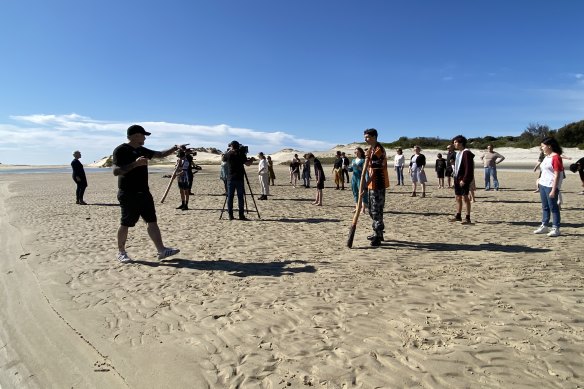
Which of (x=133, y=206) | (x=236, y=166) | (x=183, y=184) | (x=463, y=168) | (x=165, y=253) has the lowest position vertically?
(x=165, y=253)

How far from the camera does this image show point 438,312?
411cm

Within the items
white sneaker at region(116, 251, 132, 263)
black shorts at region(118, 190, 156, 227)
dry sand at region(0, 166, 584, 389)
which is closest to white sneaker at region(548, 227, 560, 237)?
dry sand at region(0, 166, 584, 389)

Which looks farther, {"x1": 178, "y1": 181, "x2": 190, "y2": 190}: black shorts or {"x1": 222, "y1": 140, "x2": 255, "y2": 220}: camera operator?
{"x1": 178, "y1": 181, "x2": 190, "y2": 190}: black shorts

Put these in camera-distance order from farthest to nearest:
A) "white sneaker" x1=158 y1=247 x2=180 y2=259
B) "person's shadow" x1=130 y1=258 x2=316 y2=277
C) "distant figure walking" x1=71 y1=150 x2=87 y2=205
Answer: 1. "distant figure walking" x1=71 y1=150 x2=87 y2=205
2. "white sneaker" x1=158 y1=247 x2=180 y2=259
3. "person's shadow" x1=130 y1=258 x2=316 y2=277

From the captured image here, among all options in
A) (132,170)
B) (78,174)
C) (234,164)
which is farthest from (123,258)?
(78,174)

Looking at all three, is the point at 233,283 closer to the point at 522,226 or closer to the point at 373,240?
the point at 373,240

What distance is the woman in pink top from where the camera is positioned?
7336 mm

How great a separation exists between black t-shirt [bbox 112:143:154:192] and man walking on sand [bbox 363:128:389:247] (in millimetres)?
3945

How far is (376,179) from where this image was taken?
23.3ft

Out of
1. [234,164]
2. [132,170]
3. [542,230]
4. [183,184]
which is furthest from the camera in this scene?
[183,184]

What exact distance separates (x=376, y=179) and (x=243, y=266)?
2.93 m

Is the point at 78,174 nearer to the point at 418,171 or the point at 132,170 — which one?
the point at 132,170

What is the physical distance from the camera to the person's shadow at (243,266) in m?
5.72

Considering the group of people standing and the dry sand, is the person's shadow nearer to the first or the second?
the dry sand
